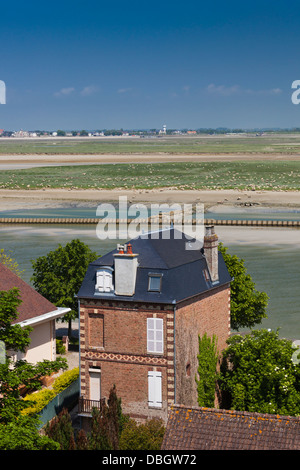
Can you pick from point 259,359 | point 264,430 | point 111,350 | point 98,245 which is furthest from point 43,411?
point 98,245

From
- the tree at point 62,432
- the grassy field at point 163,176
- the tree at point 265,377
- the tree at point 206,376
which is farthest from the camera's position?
the grassy field at point 163,176

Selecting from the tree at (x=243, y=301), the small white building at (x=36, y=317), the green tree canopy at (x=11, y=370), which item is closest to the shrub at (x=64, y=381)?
the small white building at (x=36, y=317)

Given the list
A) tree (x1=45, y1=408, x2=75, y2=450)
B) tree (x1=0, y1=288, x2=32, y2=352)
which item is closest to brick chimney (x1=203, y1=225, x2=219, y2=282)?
tree (x1=45, y1=408, x2=75, y2=450)

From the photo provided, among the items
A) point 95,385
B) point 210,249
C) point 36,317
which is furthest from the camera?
point 36,317

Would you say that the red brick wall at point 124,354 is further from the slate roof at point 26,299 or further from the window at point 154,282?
the slate roof at point 26,299

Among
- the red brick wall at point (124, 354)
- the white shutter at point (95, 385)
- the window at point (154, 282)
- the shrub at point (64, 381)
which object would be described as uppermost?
the window at point (154, 282)

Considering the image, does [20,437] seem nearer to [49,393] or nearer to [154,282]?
[154,282]

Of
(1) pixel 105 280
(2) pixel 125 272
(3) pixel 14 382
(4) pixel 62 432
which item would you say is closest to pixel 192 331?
(2) pixel 125 272
